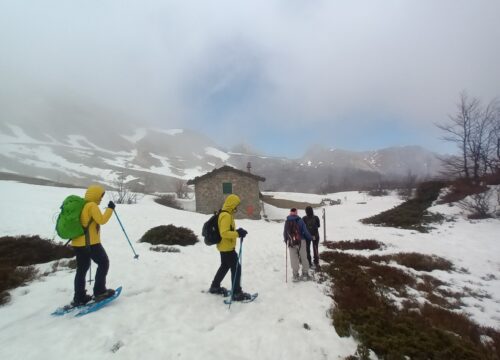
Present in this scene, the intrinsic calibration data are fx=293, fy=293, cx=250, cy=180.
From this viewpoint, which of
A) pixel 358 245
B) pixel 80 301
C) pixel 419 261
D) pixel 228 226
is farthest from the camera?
pixel 358 245

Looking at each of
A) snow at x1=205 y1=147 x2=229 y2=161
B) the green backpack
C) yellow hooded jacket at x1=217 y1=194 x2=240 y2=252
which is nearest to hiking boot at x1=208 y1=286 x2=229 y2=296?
yellow hooded jacket at x1=217 y1=194 x2=240 y2=252

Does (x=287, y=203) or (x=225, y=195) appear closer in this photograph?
(x=225, y=195)

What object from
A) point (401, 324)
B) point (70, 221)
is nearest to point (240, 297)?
point (401, 324)

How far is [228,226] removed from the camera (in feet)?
20.5

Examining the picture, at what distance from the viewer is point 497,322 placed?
19.9ft

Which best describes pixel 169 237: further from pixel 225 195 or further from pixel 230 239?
pixel 225 195

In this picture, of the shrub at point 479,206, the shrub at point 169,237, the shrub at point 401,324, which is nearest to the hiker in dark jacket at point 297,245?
the shrub at point 401,324

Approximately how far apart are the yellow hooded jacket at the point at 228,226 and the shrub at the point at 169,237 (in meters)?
7.13

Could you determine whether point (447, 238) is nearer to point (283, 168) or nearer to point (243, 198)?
point (243, 198)

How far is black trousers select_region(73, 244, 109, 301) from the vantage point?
5.58 m

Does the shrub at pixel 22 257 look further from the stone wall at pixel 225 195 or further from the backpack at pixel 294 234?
the stone wall at pixel 225 195

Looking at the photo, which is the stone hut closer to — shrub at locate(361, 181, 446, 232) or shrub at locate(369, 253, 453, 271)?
shrub at locate(361, 181, 446, 232)

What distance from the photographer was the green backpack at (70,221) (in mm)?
5359

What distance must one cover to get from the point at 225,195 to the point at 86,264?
24937 mm
